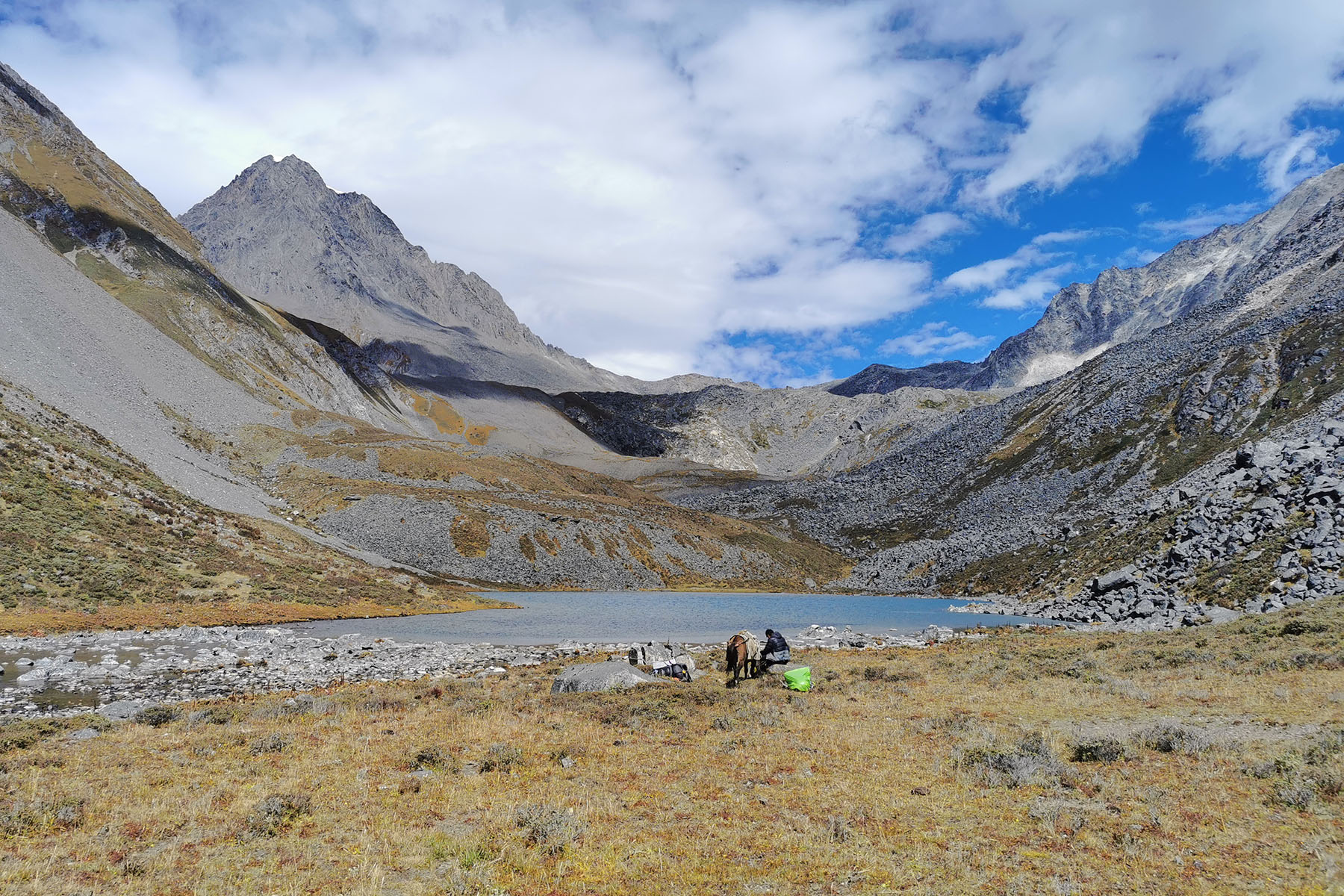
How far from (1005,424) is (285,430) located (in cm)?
17648

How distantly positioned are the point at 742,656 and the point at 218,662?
25.2 meters

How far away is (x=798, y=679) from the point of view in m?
26.5

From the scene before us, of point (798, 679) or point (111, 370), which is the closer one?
point (798, 679)

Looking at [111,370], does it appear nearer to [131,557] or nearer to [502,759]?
[131,557]

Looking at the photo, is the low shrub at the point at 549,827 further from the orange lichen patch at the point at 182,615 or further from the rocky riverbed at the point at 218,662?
the orange lichen patch at the point at 182,615

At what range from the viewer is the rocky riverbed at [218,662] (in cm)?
2508

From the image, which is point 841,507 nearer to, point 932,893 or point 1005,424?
point 1005,424

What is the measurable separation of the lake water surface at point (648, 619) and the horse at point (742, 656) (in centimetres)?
2252

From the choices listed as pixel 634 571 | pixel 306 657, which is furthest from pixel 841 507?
pixel 306 657

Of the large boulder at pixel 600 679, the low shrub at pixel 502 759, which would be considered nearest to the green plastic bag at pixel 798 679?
the large boulder at pixel 600 679

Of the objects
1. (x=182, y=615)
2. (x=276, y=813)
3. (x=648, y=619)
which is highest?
(x=276, y=813)

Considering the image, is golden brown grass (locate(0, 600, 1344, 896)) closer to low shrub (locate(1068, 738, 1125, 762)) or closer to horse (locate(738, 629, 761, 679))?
low shrub (locate(1068, 738, 1125, 762))

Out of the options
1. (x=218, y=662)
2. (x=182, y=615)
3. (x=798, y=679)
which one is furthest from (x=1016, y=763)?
(x=182, y=615)

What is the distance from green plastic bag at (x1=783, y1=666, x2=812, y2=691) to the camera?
26391mm
